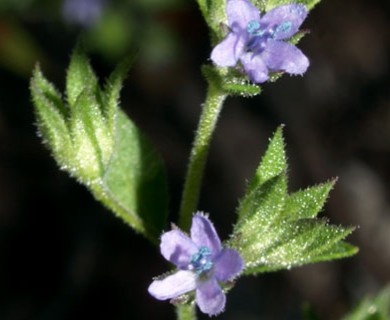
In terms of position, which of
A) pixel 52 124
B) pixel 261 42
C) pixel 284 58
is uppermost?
pixel 52 124

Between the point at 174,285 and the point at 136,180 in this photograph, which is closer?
the point at 174,285

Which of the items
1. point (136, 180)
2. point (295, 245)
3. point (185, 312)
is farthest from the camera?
point (136, 180)

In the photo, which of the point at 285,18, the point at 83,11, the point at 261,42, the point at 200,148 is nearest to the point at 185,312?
the point at 200,148

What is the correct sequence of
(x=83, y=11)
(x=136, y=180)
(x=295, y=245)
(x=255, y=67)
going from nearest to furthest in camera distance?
(x=255, y=67), (x=295, y=245), (x=136, y=180), (x=83, y=11)

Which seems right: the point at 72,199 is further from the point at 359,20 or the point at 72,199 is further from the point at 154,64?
the point at 359,20

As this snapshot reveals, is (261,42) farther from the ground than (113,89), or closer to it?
closer to it

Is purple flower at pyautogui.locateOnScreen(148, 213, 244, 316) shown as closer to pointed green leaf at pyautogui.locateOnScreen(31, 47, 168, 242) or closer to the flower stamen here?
the flower stamen

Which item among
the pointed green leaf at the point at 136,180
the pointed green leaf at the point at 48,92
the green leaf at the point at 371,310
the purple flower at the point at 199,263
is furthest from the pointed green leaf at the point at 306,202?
the green leaf at the point at 371,310

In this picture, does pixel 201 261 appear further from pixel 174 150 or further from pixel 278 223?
pixel 174 150
